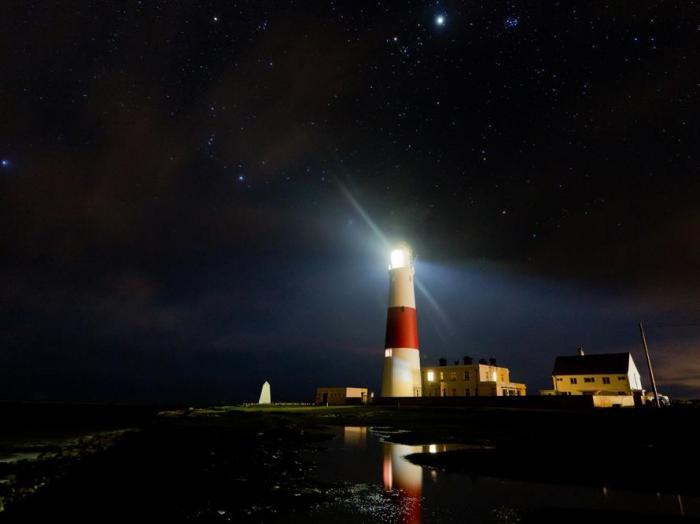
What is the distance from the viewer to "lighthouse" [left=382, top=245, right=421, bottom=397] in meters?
40.4

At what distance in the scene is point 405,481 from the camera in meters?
9.16

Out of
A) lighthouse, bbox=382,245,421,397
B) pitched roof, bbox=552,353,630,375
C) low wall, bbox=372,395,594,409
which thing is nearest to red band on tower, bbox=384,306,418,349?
lighthouse, bbox=382,245,421,397

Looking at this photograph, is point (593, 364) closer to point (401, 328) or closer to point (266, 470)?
point (401, 328)

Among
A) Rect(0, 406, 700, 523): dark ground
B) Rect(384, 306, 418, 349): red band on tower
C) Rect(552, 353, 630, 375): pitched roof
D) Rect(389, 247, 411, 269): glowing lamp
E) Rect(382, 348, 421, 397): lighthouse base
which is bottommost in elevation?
Rect(0, 406, 700, 523): dark ground

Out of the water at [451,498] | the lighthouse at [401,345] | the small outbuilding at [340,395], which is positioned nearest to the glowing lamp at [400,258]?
the lighthouse at [401,345]

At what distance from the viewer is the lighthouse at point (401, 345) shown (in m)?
40.4

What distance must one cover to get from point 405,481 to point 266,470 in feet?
12.1

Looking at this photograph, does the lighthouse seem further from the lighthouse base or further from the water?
the water

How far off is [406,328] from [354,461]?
29.2 meters

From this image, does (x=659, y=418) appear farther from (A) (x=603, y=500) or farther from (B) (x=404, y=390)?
(B) (x=404, y=390)

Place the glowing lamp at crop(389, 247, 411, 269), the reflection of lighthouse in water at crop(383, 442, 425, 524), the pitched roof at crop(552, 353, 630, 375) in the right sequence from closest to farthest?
the reflection of lighthouse in water at crop(383, 442, 425, 524) < the glowing lamp at crop(389, 247, 411, 269) < the pitched roof at crop(552, 353, 630, 375)

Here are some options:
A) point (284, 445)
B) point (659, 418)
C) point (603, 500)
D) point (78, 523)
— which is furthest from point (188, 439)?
point (659, 418)

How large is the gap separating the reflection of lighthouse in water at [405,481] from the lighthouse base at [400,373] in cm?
2644

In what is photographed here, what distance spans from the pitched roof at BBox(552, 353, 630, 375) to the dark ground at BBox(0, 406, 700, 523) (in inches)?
1174
